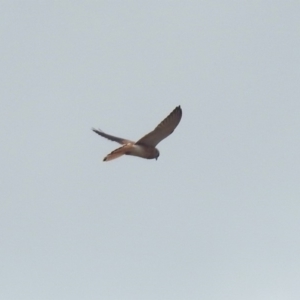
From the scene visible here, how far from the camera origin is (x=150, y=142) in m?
36.3

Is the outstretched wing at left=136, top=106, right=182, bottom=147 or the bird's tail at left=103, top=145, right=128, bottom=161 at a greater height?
the outstretched wing at left=136, top=106, right=182, bottom=147

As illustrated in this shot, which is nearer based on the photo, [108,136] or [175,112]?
[175,112]

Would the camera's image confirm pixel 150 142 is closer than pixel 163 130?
No

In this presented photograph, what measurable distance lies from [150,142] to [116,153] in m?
1.21

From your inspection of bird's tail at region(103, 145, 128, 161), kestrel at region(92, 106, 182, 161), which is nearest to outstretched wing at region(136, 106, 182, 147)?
kestrel at region(92, 106, 182, 161)

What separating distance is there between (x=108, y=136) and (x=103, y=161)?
2647mm

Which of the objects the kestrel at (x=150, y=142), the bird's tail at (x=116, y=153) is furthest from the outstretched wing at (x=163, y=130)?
the bird's tail at (x=116, y=153)

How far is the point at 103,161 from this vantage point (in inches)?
1385

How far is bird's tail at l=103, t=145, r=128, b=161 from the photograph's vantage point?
1393 inches

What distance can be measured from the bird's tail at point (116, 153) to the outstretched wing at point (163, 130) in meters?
0.57

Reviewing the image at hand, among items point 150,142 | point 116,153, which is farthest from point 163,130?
point 116,153

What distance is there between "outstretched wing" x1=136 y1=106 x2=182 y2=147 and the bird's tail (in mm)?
569

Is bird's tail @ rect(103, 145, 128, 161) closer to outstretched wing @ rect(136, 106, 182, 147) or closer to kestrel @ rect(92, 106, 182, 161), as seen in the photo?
kestrel @ rect(92, 106, 182, 161)

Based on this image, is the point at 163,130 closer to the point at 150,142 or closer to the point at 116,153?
the point at 150,142
